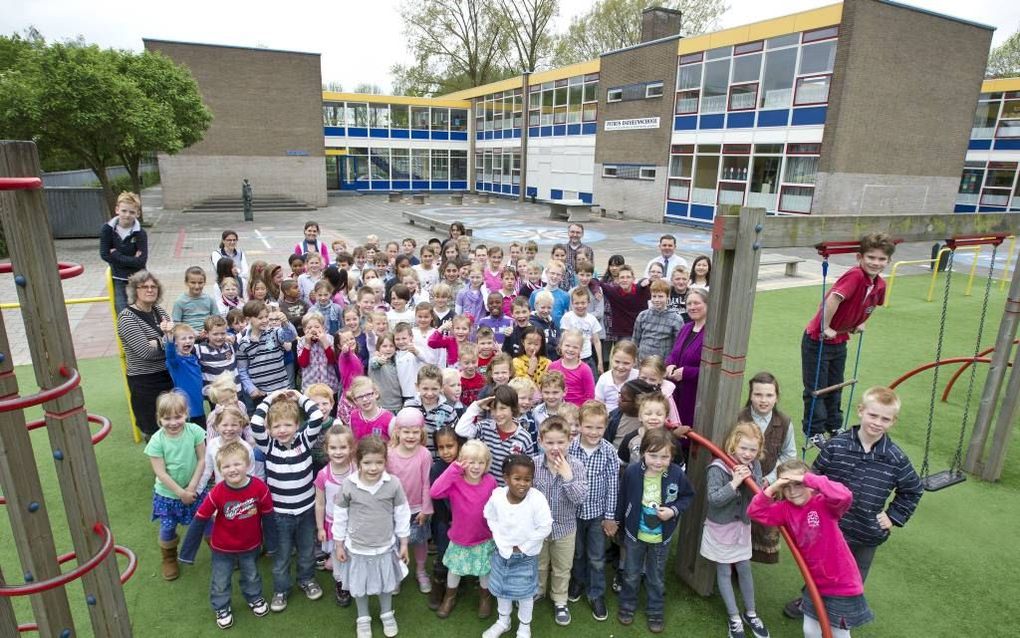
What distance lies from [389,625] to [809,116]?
72.0 ft

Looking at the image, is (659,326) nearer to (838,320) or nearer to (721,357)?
(838,320)

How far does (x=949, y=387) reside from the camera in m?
7.00

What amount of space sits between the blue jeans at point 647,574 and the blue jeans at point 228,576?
233cm

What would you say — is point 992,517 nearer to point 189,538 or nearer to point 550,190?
point 189,538

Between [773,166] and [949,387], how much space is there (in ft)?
54.6

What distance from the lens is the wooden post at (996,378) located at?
16.7 ft

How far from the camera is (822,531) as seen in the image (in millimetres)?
3021

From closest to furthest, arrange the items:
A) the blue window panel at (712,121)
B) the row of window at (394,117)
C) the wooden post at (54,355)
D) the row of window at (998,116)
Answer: the wooden post at (54,355) < the blue window panel at (712,121) < the row of window at (998,116) < the row of window at (394,117)

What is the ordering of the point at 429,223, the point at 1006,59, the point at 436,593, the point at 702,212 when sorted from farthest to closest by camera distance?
the point at 1006,59, the point at 702,212, the point at 429,223, the point at 436,593

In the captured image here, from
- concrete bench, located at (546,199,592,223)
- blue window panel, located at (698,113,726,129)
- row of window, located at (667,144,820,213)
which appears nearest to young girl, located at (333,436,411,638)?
row of window, located at (667,144,820,213)

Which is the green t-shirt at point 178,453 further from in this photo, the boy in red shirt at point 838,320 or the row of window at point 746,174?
the row of window at point 746,174

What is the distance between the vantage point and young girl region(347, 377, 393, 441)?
398 cm

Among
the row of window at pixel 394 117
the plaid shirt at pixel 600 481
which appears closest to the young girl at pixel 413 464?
the plaid shirt at pixel 600 481

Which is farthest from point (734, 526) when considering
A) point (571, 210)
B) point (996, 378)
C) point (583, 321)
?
point (571, 210)
